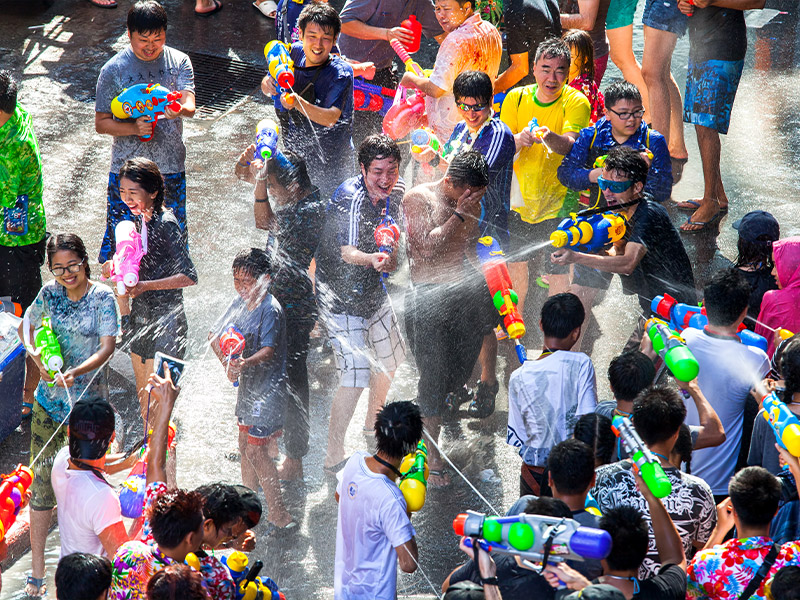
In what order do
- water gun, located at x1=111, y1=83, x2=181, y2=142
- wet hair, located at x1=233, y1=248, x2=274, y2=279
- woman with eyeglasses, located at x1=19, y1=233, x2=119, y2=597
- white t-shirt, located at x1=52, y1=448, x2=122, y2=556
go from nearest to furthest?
white t-shirt, located at x1=52, y1=448, x2=122, y2=556
woman with eyeglasses, located at x1=19, y1=233, x2=119, y2=597
wet hair, located at x1=233, y1=248, x2=274, y2=279
water gun, located at x1=111, y1=83, x2=181, y2=142

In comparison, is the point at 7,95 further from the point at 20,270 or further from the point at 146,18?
the point at 20,270

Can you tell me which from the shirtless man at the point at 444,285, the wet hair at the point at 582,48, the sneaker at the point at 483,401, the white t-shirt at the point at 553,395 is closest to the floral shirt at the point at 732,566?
the white t-shirt at the point at 553,395

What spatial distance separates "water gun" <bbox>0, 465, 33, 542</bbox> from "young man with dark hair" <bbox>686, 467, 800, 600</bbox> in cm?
287

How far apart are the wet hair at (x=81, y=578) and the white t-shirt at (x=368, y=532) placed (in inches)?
41.5

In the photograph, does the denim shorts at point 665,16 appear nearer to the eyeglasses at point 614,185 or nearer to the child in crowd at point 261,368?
the eyeglasses at point 614,185

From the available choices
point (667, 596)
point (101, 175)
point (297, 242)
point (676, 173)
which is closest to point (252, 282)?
point (297, 242)

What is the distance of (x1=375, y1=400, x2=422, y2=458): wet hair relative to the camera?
4.18 metres

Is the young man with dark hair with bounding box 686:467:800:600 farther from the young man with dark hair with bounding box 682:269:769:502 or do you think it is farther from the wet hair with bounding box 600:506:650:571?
the young man with dark hair with bounding box 682:269:769:502

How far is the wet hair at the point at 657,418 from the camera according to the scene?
13.6 feet

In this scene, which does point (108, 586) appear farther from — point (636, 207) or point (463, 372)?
point (636, 207)

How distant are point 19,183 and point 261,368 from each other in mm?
2242

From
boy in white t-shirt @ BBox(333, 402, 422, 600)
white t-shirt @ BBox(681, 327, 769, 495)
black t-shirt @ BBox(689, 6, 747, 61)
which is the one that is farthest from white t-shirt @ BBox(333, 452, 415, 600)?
black t-shirt @ BBox(689, 6, 747, 61)

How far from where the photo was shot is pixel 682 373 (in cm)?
446

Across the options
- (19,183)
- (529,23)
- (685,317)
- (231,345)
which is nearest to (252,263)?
(231,345)
